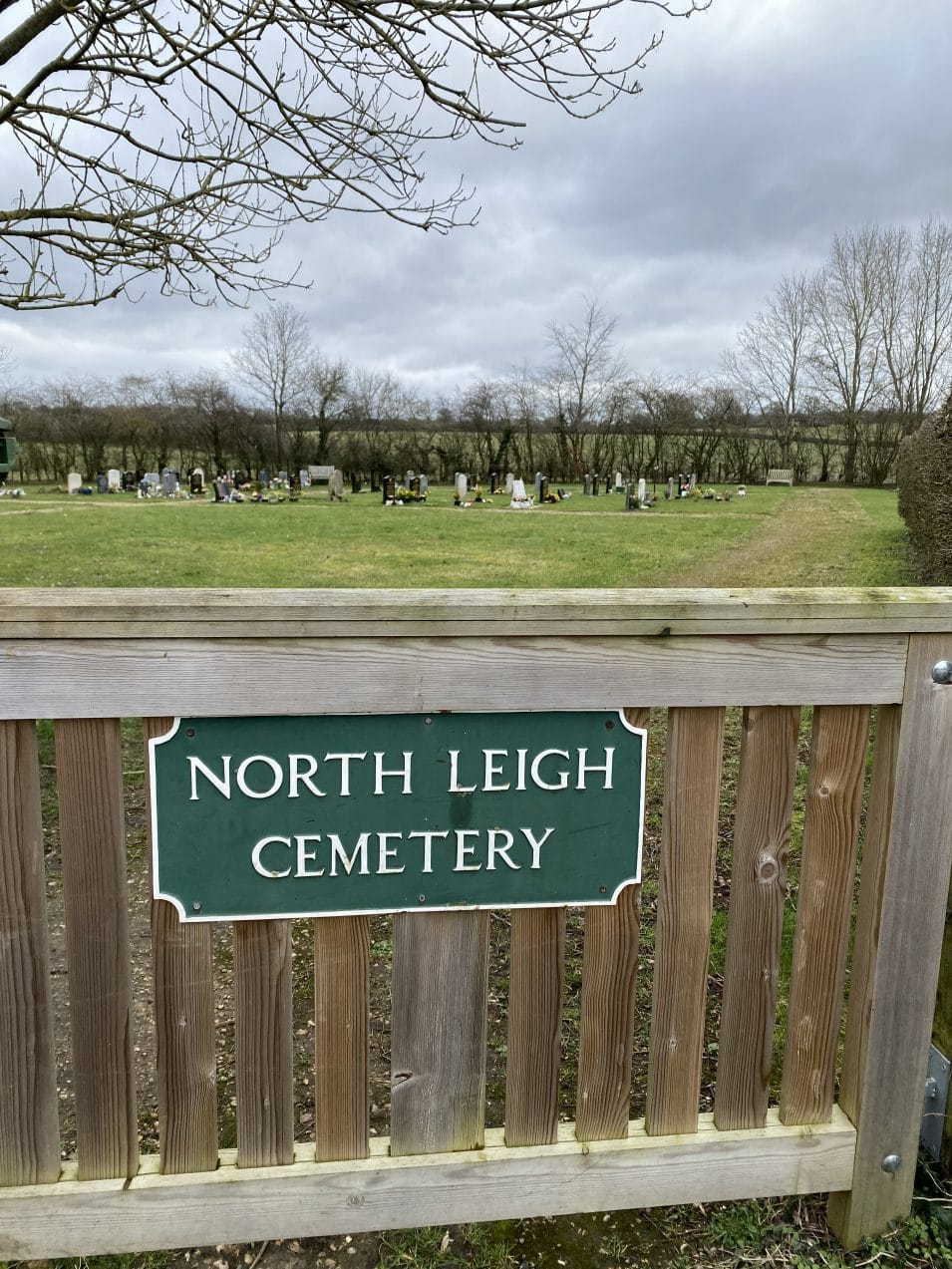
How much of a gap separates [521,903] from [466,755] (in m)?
0.32

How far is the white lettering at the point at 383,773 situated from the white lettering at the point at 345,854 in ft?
0.31

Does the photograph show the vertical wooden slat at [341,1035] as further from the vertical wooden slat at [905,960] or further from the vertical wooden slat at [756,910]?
the vertical wooden slat at [905,960]

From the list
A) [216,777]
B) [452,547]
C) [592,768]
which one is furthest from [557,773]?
[452,547]

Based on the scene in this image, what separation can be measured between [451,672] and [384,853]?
38 centimetres

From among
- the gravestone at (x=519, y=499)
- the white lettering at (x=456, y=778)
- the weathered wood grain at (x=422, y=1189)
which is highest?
the gravestone at (x=519, y=499)

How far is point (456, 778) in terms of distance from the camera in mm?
1629

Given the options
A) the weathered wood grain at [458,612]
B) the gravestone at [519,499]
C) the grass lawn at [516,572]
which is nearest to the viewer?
the weathered wood grain at [458,612]

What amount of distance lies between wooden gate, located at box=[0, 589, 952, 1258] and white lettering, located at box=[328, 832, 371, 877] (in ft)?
0.39

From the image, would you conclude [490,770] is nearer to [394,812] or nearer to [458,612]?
[394,812]

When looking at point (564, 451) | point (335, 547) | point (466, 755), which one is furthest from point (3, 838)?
point (564, 451)

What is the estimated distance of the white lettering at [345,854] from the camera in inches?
63.7

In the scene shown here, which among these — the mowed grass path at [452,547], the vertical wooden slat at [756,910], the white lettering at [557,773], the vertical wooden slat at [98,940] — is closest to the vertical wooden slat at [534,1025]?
the white lettering at [557,773]

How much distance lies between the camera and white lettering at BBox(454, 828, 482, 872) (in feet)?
5.42

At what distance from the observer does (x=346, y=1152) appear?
1.77m
